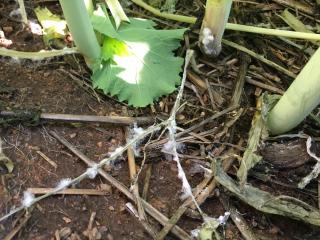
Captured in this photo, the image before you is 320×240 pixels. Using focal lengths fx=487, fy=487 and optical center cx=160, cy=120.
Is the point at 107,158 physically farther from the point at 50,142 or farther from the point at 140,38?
the point at 140,38

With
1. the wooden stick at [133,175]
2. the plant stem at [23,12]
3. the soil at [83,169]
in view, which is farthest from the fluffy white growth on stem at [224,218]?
the plant stem at [23,12]

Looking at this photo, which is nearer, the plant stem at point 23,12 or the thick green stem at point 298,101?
the thick green stem at point 298,101

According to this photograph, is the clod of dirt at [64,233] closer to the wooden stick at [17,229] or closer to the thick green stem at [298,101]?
the wooden stick at [17,229]

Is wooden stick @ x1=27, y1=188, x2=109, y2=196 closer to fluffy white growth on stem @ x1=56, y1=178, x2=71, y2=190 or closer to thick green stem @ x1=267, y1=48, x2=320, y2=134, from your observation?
fluffy white growth on stem @ x1=56, y1=178, x2=71, y2=190

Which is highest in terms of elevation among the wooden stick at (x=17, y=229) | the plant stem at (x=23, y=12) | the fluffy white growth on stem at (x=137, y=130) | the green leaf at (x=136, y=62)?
the plant stem at (x=23, y=12)

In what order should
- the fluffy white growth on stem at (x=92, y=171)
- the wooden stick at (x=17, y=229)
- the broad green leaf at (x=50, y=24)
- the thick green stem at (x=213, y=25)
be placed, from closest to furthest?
the wooden stick at (x=17, y=229) < the fluffy white growth on stem at (x=92, y=171) < the thick green stem at (x=213, y=25) < the broad green leaf at (x=50, y=24)

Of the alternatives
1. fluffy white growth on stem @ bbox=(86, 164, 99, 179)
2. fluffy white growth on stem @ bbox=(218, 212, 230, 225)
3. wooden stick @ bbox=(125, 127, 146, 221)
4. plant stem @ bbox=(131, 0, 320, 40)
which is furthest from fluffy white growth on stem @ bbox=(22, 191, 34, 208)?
plant stem @ bbox=(131, 0, 320, 40)

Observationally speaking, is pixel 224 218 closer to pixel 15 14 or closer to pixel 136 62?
pixel 136 62
